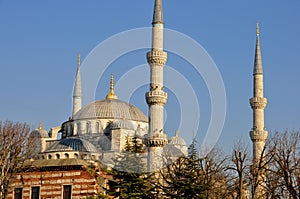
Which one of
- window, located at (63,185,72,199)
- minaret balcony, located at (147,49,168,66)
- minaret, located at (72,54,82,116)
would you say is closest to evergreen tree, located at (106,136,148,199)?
window, located at (63,185,72,199)

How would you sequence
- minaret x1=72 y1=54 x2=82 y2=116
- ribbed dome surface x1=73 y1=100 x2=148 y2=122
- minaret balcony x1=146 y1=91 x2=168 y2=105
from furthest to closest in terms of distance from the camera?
minaret x1=72 y1=54 x2=82 y2=116 < ribbed dome surface x1=73 y1=100 x2=148 y2=122 < minaret balcony x1=146 y1=91 x2=168 y2=105

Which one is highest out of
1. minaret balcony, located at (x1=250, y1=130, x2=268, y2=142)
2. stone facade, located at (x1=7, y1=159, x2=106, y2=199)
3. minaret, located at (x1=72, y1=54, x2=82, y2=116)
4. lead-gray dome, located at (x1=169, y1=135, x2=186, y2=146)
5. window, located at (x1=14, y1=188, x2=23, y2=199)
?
minaret, located at (x1=72, y1=54, x2=82, y2=116)

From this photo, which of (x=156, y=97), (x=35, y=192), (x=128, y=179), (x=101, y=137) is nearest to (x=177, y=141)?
(x=101, y=137)

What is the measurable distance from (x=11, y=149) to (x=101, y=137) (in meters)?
22.0

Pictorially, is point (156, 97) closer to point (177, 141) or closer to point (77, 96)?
point (177, 141)

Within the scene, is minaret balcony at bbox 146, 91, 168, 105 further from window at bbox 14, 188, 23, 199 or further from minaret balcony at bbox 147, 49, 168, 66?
window at bbox 14, 188, 23, 199

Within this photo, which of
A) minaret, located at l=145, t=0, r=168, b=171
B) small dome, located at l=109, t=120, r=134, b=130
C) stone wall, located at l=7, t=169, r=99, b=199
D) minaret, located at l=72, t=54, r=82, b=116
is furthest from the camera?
minaret, located at l=72, t=54, r=82, b=116

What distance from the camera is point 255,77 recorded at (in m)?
50.6

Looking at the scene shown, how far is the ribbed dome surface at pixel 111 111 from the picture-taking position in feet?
191

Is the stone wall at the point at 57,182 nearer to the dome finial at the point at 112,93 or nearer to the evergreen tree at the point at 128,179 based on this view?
the evergreen tree at the point at 128,179

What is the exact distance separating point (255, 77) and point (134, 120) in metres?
12.9

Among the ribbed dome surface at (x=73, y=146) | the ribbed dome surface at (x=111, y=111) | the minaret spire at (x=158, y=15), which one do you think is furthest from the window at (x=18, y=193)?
the ribbed dome surface at (x=111, y=111)

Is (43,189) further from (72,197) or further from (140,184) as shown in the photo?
(140,184)

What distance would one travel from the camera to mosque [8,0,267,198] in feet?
93.0
